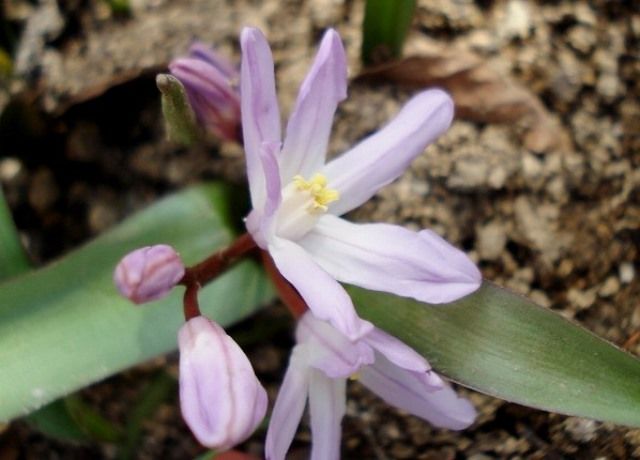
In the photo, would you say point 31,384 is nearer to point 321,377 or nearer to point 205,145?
point 321,377

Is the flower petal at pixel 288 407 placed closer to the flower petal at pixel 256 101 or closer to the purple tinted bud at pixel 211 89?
the flower petal at pixel 256 101

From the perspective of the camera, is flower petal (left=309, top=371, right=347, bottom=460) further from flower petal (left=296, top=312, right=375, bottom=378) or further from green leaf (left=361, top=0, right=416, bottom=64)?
green leaf (left=361, top=0, right=416, bottom=64)

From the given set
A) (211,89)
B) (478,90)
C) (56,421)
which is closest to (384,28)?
(478,90)

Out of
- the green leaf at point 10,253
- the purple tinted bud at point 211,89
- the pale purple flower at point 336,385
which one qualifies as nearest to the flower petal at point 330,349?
the pale purple flower at point 336,385

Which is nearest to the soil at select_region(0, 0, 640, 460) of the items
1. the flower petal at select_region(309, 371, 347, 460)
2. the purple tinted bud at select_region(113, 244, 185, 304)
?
the flower petal at select_region(309, 371, 347, 460)

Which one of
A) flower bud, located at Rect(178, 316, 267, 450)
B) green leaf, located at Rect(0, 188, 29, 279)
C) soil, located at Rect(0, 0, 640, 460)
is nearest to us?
flower bud, located at Rect(178, 316, 267, 450)

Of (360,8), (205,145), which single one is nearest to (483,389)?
(205,145)

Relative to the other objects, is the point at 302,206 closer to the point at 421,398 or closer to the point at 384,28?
the point at 421,398
